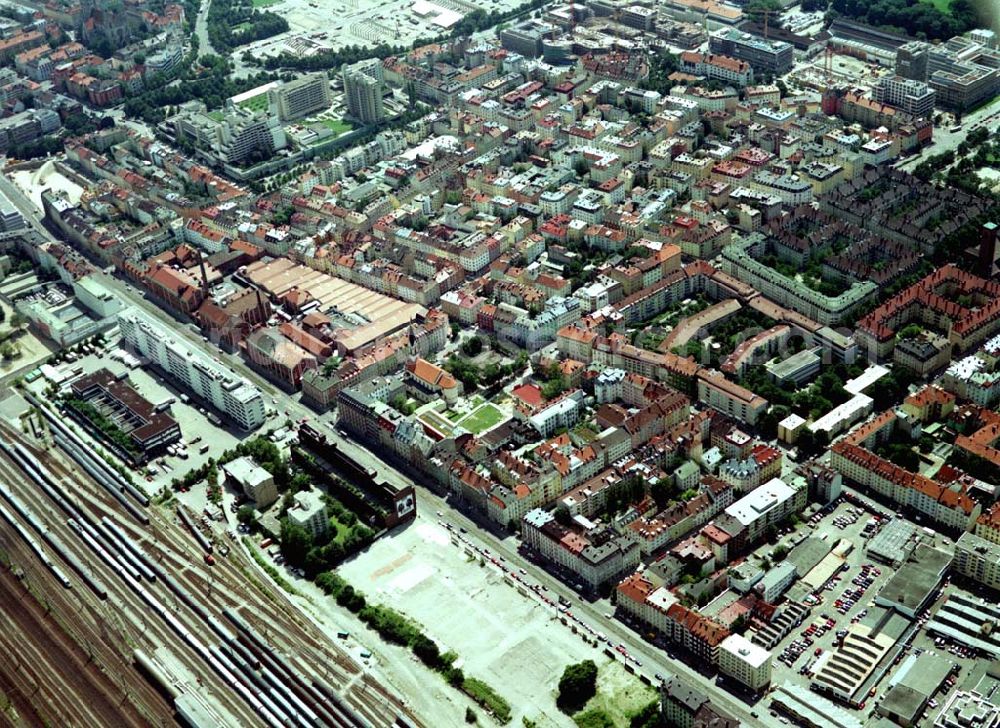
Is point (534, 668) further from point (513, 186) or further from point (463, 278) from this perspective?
point (513, 186)

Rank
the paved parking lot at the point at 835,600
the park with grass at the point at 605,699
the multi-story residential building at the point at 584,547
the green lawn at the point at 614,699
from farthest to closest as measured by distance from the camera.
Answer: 1. the multi-story residential building at the point at 584,547
2. the paved parking lot at the point at 835,600
3. the green lawn at the point at 614,699
4. the park with grass at the point at 605,699

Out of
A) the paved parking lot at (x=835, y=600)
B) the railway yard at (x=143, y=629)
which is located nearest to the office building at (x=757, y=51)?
the paved parking lot at (x=835, y=600)

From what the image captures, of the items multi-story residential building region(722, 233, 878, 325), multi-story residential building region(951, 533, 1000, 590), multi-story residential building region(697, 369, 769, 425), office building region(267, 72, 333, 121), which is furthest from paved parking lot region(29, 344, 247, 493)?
multi-story residential building region(951, 533, 1000, 590)

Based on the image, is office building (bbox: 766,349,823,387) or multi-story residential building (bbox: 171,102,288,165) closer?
office building (bbox: 766,349,823,387)

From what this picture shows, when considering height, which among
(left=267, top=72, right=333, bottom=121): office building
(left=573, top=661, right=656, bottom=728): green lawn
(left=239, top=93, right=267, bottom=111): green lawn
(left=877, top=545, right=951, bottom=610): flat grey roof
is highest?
(left=877, top=545, right=951, bottom=610): flat grey roof

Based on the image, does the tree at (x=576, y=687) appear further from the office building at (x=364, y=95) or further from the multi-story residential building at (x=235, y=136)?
the office building at (x=364, y=95)

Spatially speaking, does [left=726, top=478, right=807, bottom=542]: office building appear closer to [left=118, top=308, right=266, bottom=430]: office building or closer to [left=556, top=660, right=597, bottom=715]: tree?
[left=556, top=660, right=597, bottom=715]: tree
